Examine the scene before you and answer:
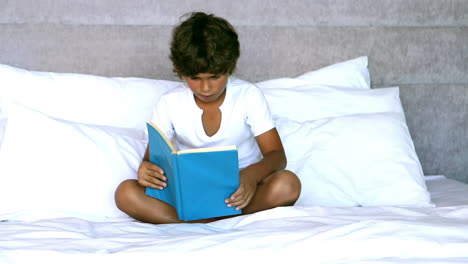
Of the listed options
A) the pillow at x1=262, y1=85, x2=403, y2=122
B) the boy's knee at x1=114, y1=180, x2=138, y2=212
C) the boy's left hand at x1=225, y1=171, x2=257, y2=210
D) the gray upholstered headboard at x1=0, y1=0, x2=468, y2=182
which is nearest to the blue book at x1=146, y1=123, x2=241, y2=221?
the boy's left hand at x1=225, y1=171, x2=257, y2=210

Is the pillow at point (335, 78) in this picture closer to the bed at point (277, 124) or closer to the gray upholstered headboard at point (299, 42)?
the bed at point (277, 124)

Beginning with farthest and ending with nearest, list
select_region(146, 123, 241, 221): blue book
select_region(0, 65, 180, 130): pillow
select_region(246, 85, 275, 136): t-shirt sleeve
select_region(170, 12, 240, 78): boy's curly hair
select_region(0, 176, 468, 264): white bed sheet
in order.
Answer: select_region(0, 65, 180, 130): pillow < select_region(246, 85, 275, 136): t-shirt sleeve < select_region(170, 12, 240, 78): boy's curly hair < select_region(146, 123, 241, 221): blue book < select_region(0, 176, 468, 264): white bed sheet

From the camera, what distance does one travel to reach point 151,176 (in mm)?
1628

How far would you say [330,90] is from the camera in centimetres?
221

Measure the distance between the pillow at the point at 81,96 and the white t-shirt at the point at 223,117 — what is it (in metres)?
0.22

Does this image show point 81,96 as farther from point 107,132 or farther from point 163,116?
point 163,116

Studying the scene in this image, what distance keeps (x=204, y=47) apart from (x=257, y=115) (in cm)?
31

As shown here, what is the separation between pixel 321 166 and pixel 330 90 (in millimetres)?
401

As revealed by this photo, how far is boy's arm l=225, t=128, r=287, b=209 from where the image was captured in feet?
5.00

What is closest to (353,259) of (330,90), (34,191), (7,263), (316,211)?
(316,211)

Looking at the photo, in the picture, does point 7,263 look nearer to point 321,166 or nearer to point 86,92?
point 86,92

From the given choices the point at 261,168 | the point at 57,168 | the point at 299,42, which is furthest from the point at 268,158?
the point at 299,42

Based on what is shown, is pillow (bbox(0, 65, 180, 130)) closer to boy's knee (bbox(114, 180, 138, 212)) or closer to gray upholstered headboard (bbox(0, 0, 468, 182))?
gray upholstered headboard (bbox(0, 0, 468, 182))

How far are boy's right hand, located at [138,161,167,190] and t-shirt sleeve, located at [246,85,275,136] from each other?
0.38m
